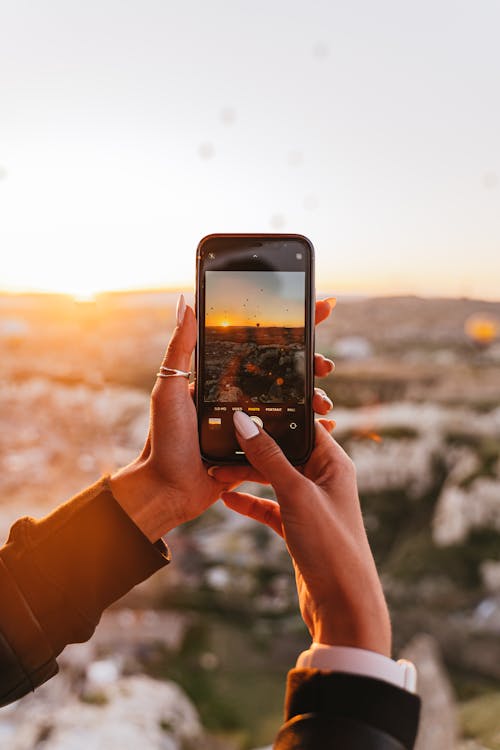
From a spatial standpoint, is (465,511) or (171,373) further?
(465,511)

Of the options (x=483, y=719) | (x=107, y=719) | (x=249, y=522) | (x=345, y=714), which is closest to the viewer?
(x=345, y=714)

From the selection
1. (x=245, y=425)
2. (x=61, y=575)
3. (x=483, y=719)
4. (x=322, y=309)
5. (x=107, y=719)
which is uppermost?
(x=322, y=309)

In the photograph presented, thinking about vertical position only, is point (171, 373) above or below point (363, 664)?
above

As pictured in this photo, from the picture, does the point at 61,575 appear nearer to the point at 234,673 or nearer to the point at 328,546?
the point at 328,546

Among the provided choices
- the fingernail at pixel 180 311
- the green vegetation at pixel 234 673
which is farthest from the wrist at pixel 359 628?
the green vegetation at pixel 234 673

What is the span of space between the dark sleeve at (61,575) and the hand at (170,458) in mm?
29

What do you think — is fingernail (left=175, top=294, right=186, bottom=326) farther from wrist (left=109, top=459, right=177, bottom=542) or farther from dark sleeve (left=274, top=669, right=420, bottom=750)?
dark sleeve (left=274, top=669, right=420, bottom=750)

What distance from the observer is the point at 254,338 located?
0.65m

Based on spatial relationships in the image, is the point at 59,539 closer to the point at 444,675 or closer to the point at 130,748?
the point at 130,748

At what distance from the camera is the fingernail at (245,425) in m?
0.61

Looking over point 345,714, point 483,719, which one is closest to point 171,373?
point 345,714

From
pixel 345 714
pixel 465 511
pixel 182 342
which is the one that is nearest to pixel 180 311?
pixel 182 342

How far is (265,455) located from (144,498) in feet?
0.50

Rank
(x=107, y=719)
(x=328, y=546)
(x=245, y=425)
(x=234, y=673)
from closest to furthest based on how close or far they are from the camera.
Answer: (x=328, y=546) → (x=245, y=425) → (x=107, y=719) → (x=234, y=673)
